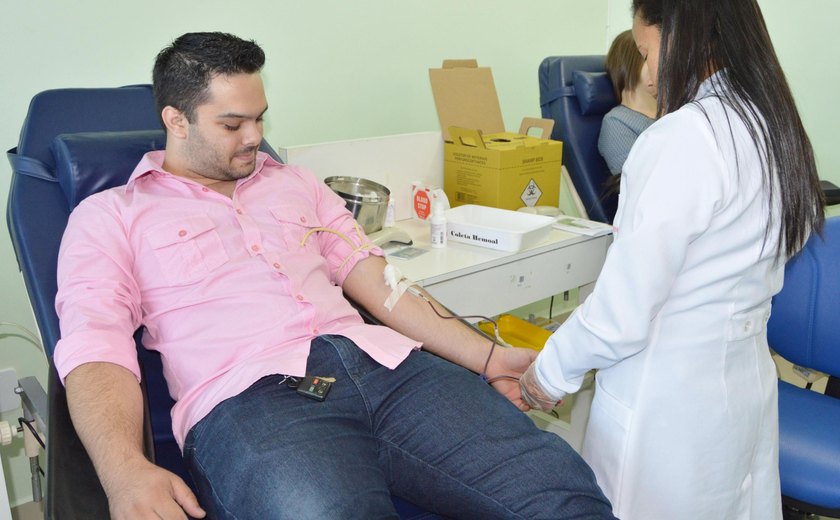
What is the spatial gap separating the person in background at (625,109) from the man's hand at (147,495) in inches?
72.9

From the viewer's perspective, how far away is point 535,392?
132cm

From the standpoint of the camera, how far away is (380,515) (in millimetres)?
1100

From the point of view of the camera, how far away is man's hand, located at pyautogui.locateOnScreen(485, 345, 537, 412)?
1527 mm

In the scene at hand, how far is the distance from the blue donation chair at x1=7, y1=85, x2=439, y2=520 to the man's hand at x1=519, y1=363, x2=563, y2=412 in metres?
0.28

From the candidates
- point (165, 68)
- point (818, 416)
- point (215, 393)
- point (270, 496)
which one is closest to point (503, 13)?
point (165, 68)

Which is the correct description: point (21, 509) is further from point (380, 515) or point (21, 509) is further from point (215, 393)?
point (380, 515)

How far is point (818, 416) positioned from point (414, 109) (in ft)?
5.61

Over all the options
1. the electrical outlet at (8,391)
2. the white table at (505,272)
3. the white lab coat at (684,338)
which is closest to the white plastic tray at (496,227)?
the white table at (505,272)

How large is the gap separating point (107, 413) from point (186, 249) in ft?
1.22

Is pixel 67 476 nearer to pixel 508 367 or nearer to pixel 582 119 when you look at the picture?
pixel 508 367

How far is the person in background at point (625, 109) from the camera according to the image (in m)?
2.48

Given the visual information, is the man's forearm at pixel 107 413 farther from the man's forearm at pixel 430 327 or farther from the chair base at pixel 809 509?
the chair base at pixel 809 509

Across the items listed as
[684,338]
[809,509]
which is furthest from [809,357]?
[684,338]

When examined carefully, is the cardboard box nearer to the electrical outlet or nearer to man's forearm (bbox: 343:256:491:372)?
man's forearm (bbox: 343:256:491:372)
